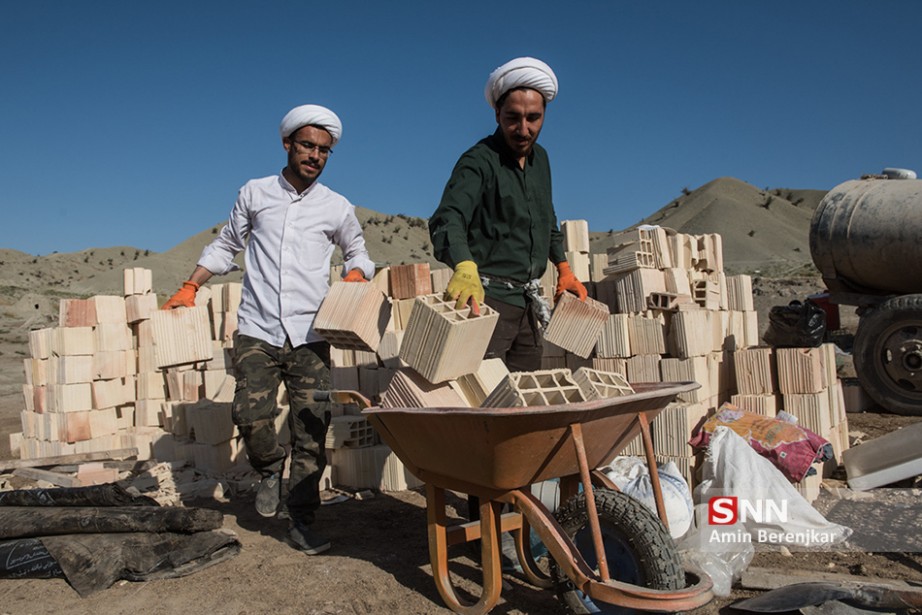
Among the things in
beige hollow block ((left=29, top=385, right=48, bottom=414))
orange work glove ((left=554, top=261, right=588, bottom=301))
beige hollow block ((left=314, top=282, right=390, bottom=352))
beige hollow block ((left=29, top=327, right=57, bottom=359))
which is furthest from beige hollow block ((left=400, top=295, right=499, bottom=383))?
beige hollow block ((left=29, top=385, right=48, bottom=414))

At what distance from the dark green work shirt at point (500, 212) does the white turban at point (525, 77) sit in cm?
27

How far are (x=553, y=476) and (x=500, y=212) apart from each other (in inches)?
49.4

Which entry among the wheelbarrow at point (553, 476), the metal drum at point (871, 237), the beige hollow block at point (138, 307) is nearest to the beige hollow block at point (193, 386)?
the beige hollow block at point (138, 307)

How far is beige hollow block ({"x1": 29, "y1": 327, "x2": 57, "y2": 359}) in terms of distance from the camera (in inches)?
217

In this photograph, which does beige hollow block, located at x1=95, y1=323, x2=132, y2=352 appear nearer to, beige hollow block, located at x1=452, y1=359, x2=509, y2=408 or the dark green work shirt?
the dark green work shirt

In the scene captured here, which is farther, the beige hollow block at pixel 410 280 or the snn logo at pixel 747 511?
the beige hollow block at pixel 410 280

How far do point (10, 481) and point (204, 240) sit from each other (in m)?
44.2

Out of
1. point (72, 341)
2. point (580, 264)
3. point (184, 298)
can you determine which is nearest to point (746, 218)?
point (580, 264)

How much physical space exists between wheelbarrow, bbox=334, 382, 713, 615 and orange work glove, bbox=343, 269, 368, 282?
3.33ft

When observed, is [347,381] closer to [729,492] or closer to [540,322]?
[540,322]

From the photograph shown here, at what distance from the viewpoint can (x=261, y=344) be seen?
3357 millimetres

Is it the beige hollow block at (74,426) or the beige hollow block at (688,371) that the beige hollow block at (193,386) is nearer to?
the beige hollow block at (74,426)

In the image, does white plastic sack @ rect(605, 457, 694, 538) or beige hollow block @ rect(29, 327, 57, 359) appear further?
beige hollow block @ rect(29, 327, 57, 359)

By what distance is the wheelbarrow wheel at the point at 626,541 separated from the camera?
7.04ft
